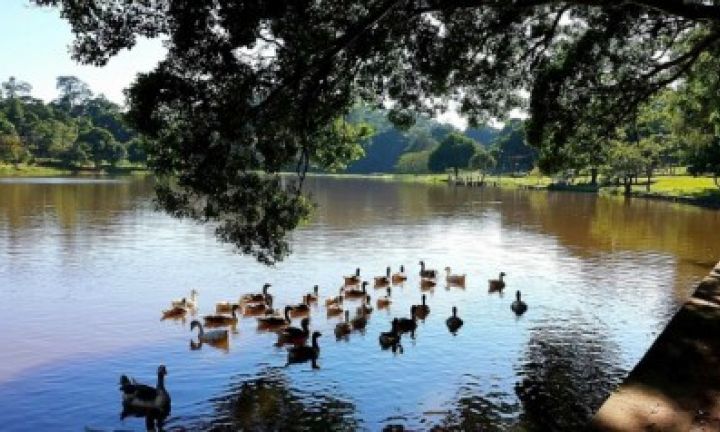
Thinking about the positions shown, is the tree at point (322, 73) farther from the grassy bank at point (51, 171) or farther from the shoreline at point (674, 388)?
the grassy bank at point (51, 171)

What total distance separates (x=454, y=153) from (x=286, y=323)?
137 meters

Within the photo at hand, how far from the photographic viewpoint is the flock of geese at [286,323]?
15617 mm

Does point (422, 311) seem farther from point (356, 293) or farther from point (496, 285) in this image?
point (496, 285)

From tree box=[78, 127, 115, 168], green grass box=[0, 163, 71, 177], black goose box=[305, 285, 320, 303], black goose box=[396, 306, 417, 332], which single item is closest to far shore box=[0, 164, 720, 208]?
green grass box=[0, 163, 71, 177]

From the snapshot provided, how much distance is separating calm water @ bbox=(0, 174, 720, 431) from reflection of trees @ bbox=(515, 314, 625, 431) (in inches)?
2.3

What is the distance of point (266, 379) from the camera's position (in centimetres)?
1812

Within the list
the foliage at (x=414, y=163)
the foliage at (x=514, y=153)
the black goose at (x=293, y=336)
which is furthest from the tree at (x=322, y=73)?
the foliage at (x=414, y=163)

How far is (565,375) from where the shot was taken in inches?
708

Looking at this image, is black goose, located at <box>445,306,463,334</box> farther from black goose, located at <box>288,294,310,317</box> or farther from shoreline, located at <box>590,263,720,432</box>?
shoreline, located at <box>590,263,720,432</box>

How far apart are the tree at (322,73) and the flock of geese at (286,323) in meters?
3.35

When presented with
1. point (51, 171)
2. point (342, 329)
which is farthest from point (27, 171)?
point (342, 329)

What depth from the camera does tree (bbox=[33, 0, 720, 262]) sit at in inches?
594

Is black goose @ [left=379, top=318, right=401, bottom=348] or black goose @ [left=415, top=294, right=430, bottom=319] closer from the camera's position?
black goose @ [left=379, top=318, right=401, bottom=348]

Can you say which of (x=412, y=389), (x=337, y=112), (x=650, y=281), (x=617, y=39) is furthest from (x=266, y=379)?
(x=650, y=281)
